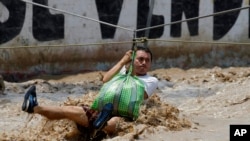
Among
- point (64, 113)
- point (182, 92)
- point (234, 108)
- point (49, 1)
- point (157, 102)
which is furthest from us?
→ point (49, 1)

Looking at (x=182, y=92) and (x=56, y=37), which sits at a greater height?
(x=56, y=37)

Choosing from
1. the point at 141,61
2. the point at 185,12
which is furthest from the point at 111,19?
the point at 141,61

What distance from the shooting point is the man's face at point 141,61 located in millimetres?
6496

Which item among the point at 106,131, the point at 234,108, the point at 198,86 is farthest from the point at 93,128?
the point at 198,86

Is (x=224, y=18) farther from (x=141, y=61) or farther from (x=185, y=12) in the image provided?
(x=141, y=61)

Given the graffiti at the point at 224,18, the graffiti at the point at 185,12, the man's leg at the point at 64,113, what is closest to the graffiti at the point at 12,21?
the graffiti at the point at 185,12

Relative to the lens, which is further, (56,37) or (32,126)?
(56,37)

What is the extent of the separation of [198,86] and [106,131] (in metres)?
5.12

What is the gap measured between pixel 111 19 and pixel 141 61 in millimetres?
6481

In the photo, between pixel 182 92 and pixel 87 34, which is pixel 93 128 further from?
pixel 87 34

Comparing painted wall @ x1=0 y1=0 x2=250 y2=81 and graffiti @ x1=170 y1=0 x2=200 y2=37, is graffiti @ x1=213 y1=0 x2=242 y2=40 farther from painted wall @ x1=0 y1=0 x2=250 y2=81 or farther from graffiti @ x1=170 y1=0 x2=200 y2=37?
graffiti @ x1=170 y1=0 x2=200 y2=37

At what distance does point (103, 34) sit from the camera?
507 inches

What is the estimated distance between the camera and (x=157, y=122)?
6.33 m

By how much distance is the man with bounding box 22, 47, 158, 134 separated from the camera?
5.80 metres
